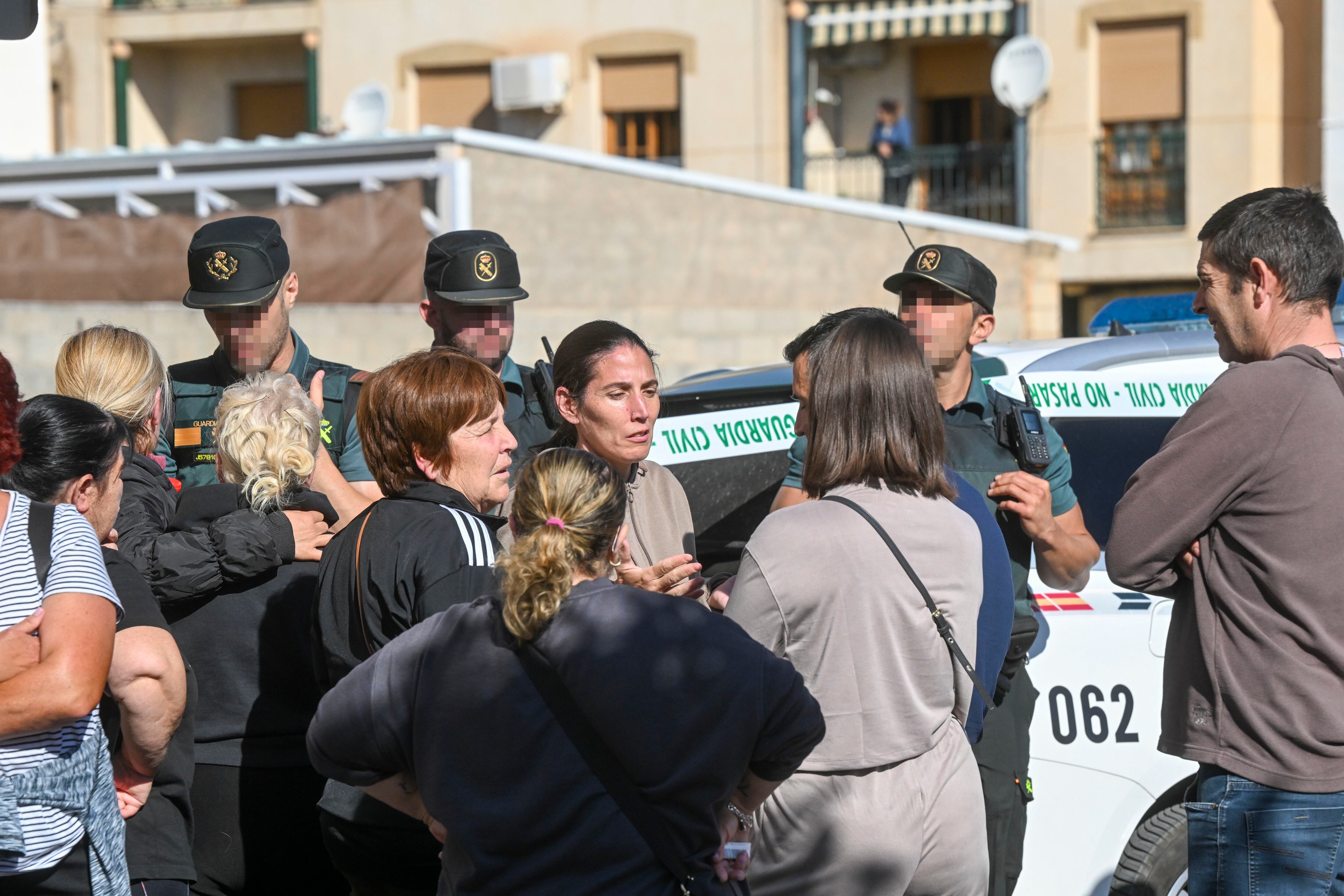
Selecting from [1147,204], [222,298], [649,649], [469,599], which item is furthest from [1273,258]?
[1147,204]

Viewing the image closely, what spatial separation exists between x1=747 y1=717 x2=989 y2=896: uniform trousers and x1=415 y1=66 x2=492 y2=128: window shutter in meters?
20.6

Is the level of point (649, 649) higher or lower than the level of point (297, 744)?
higher

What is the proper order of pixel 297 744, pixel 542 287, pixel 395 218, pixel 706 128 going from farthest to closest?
pixel 706 128
pixel 542 287
pixel 395 218
pixel 297 744

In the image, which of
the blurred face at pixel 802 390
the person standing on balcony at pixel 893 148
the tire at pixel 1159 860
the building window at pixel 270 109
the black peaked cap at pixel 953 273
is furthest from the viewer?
the building window at pixel 270 109

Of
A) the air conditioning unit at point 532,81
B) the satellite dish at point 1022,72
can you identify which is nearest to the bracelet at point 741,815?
the satellite dish at point 1022,72

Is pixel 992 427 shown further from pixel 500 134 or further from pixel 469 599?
pixel 500 134

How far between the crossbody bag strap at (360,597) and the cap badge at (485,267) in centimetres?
162

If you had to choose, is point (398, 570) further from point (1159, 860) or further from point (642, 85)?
point (642, 85)

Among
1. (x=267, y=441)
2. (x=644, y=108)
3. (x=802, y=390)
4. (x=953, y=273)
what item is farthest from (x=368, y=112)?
(x=802, y=390)

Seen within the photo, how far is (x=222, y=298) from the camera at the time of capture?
3783 mm

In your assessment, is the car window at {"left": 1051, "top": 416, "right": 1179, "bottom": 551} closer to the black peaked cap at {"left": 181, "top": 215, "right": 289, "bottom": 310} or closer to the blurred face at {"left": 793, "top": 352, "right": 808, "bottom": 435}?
the blurred face at {"left": 793, "top": 352, "right": 808, "bottom": 435}

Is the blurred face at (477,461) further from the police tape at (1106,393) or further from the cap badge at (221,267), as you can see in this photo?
the police tape at (1106,393)

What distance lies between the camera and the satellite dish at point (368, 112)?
19.4 metres

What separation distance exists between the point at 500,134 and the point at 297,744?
784 inches
